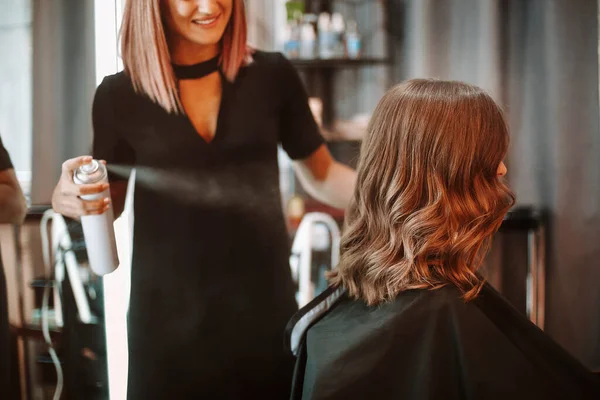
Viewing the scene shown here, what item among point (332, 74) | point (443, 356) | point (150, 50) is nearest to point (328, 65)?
point (332, 74)

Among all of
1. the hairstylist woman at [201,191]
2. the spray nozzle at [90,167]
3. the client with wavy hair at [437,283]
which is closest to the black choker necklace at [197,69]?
the hairstylist woman at [201,191]

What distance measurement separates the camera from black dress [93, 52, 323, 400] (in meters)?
1.43

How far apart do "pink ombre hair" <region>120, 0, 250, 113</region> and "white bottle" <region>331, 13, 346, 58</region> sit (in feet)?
0.99

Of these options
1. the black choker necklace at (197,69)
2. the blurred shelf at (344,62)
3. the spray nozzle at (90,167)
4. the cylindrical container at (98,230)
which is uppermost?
the blurred shelf at (344,62)

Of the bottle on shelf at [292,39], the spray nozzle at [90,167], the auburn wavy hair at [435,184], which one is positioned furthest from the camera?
the bottle on shelf at [292,39]

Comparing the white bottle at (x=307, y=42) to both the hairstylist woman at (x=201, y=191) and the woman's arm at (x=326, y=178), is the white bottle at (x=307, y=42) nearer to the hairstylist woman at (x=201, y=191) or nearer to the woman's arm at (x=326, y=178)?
the hairstylist woman at (x=201, y=191)

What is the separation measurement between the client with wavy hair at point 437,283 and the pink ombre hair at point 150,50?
1.82 ft

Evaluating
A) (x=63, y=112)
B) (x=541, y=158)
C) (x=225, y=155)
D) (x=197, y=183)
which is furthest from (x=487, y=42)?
(x=63, y=112)

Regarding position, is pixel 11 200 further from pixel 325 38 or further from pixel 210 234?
pixel 325 38

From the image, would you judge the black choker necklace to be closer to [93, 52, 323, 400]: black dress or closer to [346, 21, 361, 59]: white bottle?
[93, 52, 323, 400]: black dress

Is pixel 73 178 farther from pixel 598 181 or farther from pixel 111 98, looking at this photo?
pixel 598 181

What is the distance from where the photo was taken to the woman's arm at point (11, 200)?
1425 millimetres

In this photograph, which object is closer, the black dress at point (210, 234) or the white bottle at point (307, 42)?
the black dress at point (210, 234)

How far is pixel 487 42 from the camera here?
1.65 meters
